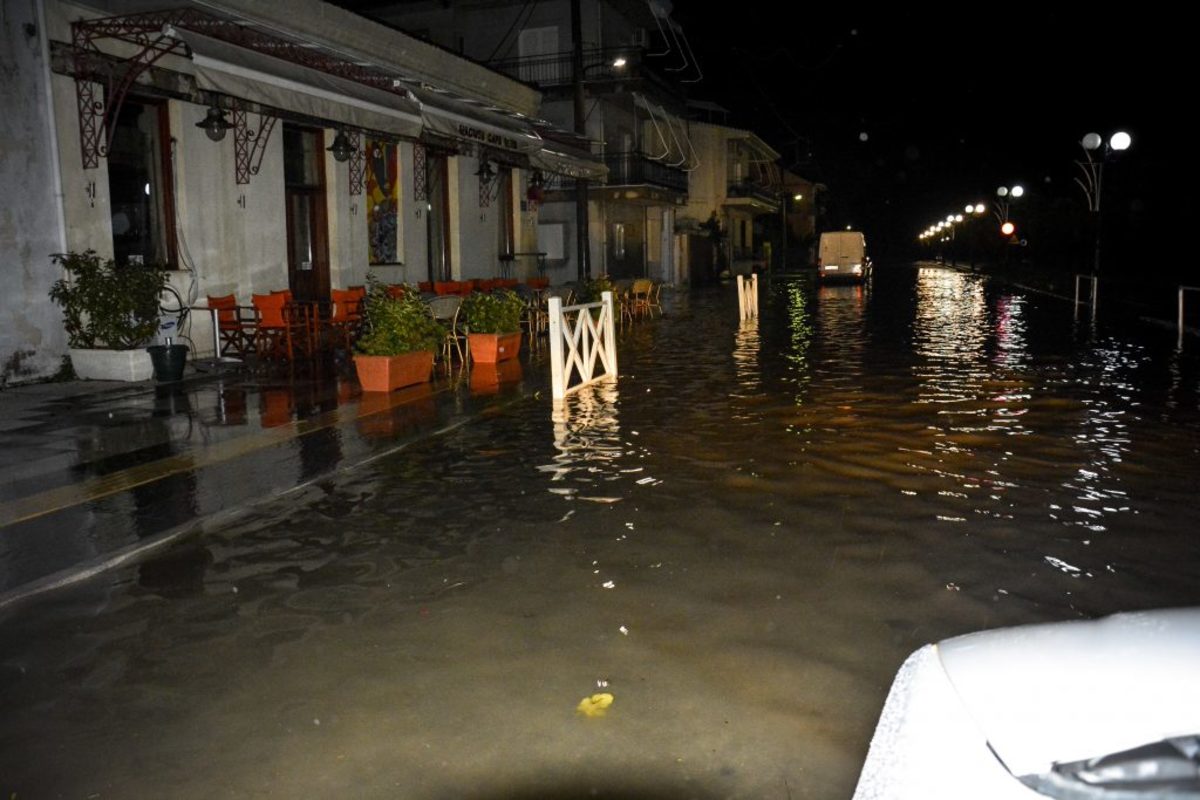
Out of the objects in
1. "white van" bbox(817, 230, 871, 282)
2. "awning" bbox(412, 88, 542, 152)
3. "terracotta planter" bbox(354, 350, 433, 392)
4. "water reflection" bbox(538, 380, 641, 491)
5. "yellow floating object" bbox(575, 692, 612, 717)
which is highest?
"awning" bbox(412, 88, 542, 152)

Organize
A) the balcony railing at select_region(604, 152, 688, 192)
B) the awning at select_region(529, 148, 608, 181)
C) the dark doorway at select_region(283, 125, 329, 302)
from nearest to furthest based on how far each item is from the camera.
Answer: the dark doorway at select_region(283, 125, 329, 302)
the awning at select_region(529, 148, 608, 181)
the balcony railing at select_region(604, 152, 688, 192)

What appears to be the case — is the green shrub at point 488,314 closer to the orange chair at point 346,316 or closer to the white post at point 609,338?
the white post at point 609,338

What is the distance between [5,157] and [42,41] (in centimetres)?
149

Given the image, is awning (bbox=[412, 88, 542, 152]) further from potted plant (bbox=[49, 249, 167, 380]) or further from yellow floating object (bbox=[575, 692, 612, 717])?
yellow floating object (bbox=[575, 692, 612, 717])

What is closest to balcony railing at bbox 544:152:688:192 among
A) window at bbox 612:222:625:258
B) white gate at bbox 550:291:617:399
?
window at bbox 612:222:625:258

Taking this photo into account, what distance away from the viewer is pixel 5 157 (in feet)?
39.5

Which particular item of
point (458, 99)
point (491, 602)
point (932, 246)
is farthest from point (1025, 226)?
point (932, 246)

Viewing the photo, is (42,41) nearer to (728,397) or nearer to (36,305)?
(36,305)

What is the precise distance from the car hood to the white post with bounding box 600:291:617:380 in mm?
11407

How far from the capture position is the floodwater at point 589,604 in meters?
3.73

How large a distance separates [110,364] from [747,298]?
50.3 ft

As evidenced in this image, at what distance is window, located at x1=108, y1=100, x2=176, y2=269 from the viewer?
13922 mm

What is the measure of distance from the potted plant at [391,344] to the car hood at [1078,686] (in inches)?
428

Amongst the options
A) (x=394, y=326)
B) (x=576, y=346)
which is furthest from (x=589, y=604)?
(x=576, y=346)
